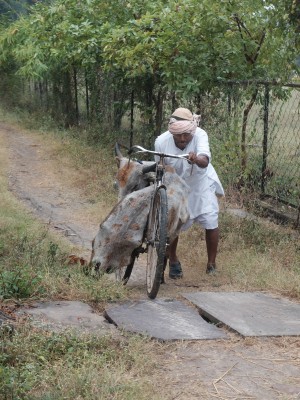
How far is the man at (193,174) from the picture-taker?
7.02 m

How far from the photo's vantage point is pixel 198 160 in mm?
6793

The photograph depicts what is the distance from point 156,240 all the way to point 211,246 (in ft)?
4.03

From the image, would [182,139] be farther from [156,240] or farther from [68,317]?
[68,317]

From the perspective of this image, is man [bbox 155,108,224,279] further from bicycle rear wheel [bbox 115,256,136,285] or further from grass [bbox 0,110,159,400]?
grass [bbox 0,110,159,400]

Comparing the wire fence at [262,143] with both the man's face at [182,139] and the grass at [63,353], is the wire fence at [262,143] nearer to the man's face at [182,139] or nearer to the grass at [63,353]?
the man's face at [182,139]

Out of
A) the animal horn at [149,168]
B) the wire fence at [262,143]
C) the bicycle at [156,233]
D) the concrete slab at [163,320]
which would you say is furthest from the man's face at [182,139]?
the wire fence at [262,143]

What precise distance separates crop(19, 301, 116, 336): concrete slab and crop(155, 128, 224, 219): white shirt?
2035 millimetres

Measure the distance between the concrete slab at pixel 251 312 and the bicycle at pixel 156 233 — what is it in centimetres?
35

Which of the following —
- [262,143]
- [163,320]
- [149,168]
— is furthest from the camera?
[262,143]

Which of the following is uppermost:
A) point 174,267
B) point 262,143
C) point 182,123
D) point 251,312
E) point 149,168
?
point 182,123

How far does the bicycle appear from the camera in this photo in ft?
19.9

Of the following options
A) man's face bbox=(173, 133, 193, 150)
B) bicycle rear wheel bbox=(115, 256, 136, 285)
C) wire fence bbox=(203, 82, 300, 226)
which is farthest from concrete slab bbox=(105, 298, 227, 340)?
wire fence bbox=(203, 82, 300, 226)

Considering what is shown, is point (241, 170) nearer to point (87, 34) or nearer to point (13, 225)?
point (13, 225)

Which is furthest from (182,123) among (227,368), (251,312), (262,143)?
(262,143)
